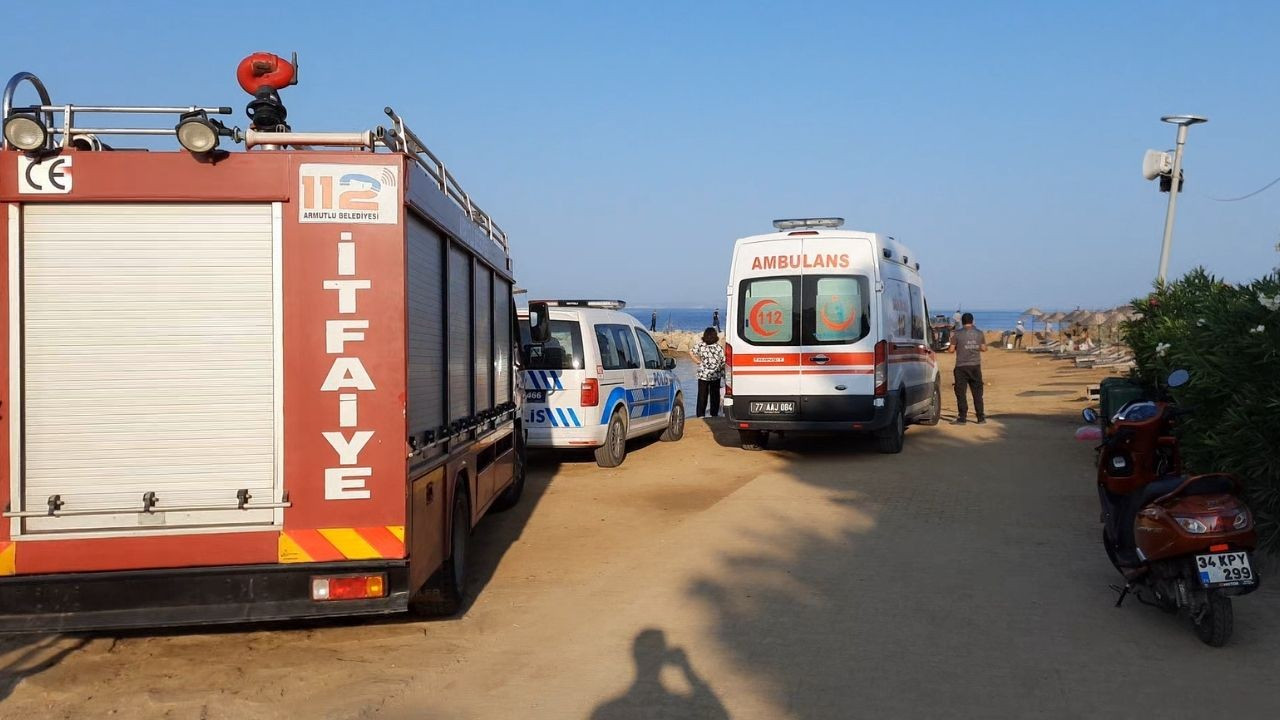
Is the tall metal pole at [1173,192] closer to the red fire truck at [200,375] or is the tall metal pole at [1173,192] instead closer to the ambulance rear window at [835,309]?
the ambulance rear window at [835,309]

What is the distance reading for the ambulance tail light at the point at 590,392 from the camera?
12.0m

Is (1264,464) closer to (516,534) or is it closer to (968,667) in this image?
(968,667)

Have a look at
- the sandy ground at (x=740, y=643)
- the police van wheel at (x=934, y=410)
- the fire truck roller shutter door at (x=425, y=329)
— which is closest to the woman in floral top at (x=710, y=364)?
the police van wheel at (x=934, y=410)

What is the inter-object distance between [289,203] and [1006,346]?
49.2 m

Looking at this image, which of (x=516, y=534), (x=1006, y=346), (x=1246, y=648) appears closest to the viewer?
(x=1246, y=648)

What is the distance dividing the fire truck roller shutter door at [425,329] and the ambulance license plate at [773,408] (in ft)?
22.5

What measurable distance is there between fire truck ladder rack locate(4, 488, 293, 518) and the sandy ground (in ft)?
2.95

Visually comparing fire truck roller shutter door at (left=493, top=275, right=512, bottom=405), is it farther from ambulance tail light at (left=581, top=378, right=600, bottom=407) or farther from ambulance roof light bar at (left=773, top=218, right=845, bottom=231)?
ambulance roof light bar at (left=773, top=218, right=845, bottom=231)

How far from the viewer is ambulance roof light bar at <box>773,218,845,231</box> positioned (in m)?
13.0

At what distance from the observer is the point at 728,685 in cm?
503

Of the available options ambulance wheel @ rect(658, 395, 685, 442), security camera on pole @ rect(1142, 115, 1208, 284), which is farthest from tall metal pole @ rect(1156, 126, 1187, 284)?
ambulance wheel @ rect(658, 395, 685, 442)

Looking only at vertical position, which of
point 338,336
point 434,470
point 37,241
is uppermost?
point 37,241

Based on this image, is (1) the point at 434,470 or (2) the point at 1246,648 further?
(1) the point at 434,470

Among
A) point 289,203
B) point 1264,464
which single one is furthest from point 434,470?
point 1264,464
